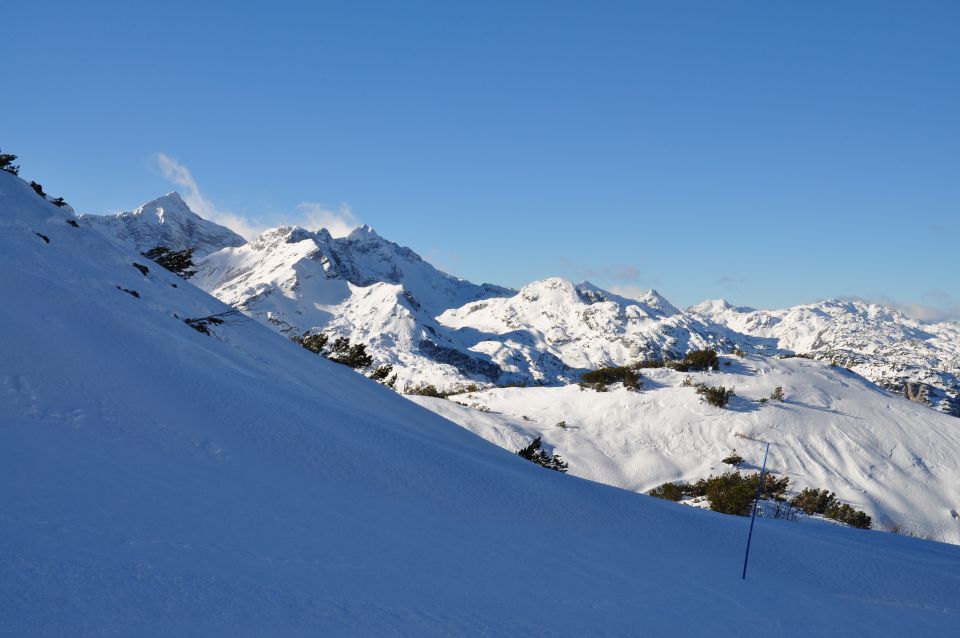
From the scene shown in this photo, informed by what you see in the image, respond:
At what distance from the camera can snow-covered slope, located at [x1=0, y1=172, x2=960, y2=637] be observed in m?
2.37

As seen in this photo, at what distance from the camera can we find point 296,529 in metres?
3.24

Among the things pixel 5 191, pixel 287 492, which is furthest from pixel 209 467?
pixel 5 191

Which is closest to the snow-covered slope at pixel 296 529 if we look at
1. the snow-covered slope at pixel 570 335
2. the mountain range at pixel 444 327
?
the mountain range at pixel 444 327

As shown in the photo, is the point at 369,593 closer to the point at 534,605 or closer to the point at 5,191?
the point at 534,605

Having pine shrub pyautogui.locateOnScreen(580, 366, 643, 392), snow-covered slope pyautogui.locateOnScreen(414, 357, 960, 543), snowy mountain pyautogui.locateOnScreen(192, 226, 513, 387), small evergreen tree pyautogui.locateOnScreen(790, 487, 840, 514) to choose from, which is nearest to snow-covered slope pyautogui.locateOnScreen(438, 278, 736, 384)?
snowy mountain pyautogui.locateOnScreen(192, 226, 513, 387)

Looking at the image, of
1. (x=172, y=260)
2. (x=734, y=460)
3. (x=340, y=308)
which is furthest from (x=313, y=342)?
(x=340, y=308)

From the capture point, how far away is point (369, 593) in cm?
268

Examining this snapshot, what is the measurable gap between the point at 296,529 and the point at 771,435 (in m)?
15.8

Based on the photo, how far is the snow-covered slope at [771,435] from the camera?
557 inches

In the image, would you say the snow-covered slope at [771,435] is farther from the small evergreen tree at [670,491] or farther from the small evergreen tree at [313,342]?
the small evergreen tree at [313,342]

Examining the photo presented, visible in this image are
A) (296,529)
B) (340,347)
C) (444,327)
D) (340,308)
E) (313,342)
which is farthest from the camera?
(444,327)

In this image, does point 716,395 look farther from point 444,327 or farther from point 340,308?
point 444,327

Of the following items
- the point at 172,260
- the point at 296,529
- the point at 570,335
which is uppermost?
the point at 570,335

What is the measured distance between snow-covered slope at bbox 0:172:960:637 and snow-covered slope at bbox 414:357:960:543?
8.07 metres
